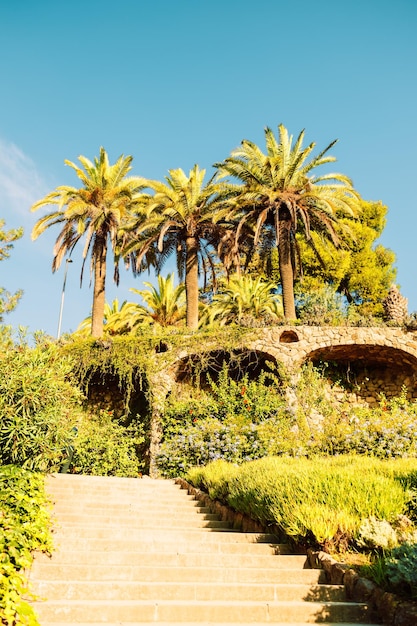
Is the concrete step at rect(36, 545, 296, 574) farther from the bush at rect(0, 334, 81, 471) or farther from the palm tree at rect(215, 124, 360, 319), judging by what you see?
the palm tree at rect(215, 124, 360, 319)

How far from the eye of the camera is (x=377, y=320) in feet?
50.5

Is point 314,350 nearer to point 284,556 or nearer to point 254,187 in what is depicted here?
point 254,187

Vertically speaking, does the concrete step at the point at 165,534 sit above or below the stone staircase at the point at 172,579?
above

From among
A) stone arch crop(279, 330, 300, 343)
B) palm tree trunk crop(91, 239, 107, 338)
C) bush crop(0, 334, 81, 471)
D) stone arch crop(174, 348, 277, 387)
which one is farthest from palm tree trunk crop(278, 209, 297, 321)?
bush crop(0, 334, 81, 471)

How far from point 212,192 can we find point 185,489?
1087cm

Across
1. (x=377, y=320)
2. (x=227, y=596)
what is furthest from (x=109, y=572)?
(x=377, y=320)

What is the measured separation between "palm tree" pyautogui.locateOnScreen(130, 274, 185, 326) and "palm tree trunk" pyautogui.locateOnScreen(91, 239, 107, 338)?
12.8 ft

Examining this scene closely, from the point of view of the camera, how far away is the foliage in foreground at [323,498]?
5336 mm

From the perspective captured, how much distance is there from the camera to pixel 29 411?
7152mm

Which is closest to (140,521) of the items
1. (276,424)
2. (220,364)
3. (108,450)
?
(276,424)

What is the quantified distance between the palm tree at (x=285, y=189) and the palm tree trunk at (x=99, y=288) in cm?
491

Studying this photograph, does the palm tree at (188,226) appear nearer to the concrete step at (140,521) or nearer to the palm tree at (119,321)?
the palm tree at (119,321)

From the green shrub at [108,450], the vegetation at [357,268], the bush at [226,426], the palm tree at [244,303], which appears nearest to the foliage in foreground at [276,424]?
the bush at [226,426]

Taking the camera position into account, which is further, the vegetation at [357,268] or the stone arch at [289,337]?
the vegetation at [357,268]
